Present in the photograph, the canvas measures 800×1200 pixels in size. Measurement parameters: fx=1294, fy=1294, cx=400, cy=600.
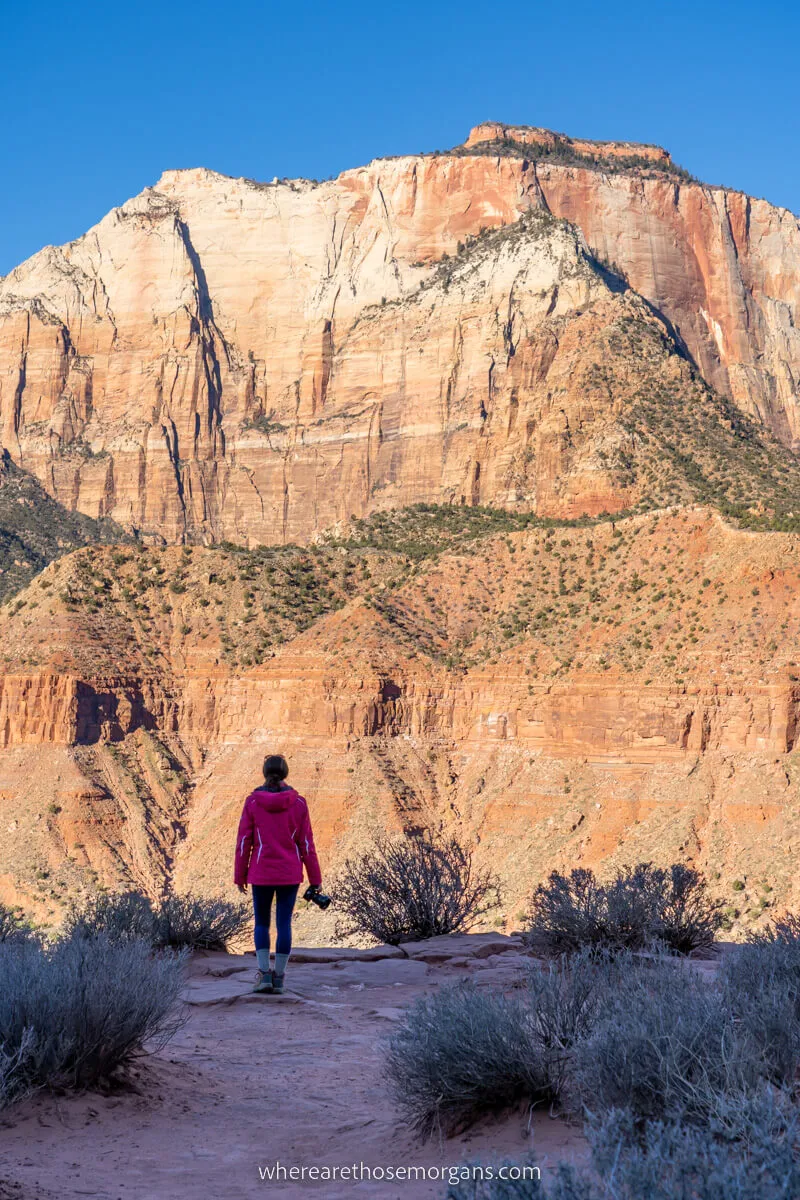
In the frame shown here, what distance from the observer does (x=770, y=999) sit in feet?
29.7

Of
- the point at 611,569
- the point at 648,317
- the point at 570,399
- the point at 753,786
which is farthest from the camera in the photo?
the point at 648,317

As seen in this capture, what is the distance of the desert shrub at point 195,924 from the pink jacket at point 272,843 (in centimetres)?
430

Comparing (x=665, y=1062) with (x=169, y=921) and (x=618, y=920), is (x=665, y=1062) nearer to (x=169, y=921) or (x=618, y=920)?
(x=618, y=920)

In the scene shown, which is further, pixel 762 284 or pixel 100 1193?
pixel 762 284

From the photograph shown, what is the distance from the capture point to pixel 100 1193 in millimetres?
7820

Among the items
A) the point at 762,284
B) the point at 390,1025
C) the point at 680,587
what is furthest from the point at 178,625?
the point at 762,284

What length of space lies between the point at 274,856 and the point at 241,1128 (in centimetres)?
477

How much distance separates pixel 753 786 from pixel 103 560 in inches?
1709

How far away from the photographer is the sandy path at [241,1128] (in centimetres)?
801

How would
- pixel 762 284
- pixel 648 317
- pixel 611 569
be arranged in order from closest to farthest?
1. pixel 611 569
2. pixel 648 317
3. pixel 762 284

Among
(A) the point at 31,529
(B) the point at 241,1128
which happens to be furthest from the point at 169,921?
(A) the point at 31,529

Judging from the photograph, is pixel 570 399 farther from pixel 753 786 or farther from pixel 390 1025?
pixel 390 1025

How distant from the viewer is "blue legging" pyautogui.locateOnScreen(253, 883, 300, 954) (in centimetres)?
1415

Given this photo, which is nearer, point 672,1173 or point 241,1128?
point 672,1173
